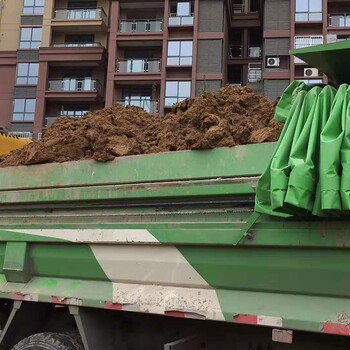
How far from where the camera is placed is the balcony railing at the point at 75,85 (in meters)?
38.9

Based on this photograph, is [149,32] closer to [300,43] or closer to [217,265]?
[300,43]

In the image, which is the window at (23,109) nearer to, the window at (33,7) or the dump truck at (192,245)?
the window at (33,7)

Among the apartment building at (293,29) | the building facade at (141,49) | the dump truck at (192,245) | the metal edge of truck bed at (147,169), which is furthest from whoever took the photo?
the building facade at (141,49)

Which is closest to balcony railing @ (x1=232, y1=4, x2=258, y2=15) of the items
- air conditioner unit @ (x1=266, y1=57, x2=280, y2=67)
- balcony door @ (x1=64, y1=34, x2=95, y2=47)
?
air conditioner unit @ (x1=266, y1=57, x2=280, y2=67)

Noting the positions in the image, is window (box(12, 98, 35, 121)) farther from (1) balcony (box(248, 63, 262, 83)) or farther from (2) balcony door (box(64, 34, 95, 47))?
(1) balcony (box(248, 63, 262, 83))

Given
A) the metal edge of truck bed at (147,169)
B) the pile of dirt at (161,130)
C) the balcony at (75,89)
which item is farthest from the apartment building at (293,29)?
the metal edge of truck bed at (147,169)

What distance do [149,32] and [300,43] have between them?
10.6 meters

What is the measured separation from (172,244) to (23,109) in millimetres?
38363

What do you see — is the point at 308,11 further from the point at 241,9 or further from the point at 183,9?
the point at 183,9

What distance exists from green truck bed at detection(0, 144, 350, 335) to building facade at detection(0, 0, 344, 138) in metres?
30.1

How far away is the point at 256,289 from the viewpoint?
133 inches

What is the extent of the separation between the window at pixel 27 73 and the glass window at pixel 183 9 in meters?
11.7

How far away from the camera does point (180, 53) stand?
Answer: 37062 millimetres

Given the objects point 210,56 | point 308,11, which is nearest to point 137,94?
point 210,56
